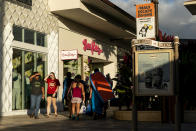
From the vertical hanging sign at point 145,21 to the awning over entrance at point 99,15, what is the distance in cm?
551

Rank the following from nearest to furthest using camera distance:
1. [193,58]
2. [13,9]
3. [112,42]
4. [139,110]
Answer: [193,58], [139,110], [13,9], [112,42]

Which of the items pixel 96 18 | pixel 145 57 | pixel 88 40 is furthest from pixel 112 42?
pixel 145 57

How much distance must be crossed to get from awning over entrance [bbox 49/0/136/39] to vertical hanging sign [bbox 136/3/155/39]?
5.51 m

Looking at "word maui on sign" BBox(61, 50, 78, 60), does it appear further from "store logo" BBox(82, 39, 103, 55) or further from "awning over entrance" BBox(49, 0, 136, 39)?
"store logo" BBox(82, 39, 103, 55)

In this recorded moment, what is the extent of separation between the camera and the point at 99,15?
23.1m

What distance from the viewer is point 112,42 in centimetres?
3047

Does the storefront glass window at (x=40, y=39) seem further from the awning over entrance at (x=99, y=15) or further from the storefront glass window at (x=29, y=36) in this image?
the awning over entrance at (x=99, y=15)

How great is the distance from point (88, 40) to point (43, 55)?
561 centimetres

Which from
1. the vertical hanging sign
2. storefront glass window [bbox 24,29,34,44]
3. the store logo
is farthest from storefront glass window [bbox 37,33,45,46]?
the vertical hanging sign

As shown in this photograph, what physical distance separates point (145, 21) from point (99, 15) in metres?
8.49

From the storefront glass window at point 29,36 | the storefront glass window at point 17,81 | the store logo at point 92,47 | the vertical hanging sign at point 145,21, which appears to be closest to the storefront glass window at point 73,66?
the store logo at point 92,47

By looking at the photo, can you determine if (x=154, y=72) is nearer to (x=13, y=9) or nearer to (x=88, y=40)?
(x=13, y=9)

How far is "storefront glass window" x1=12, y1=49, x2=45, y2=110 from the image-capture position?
57.3 ft

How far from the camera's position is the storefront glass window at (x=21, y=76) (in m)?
17.5
